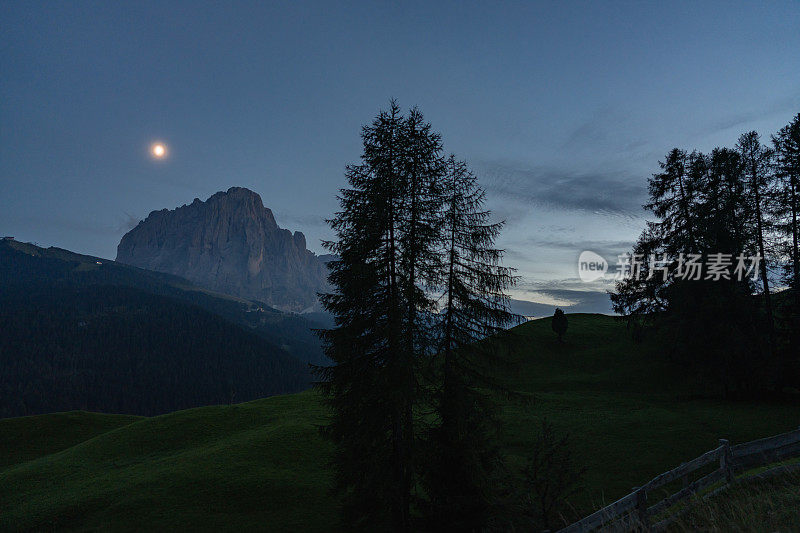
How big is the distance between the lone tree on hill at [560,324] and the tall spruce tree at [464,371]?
4377 cm

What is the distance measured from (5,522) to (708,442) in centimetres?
3959

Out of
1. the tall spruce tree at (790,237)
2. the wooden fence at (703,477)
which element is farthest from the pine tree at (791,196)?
the wooden fence at (703,477)

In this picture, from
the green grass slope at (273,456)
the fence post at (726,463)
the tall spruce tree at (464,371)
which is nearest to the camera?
the fence post at (726,463)

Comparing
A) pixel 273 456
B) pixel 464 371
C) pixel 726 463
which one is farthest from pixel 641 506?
pixel 273 456

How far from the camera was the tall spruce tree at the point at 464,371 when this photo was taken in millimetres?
15086

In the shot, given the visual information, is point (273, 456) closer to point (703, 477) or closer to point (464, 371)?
point (464, 371)

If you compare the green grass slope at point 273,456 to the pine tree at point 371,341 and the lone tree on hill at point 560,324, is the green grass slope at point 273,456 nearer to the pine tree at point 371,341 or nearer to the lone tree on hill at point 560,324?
Answer: the pine tree at point 371,341

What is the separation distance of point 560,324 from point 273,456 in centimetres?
4373

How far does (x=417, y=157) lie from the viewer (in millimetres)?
16203

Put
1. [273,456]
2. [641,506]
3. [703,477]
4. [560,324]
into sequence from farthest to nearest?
1. [560,324]
2. [273,456]
3. [703,477]
4. [641,506]

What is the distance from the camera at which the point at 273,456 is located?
27.4 metres

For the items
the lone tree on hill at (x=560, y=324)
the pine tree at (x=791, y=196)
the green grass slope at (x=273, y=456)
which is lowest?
the green grass slope at (x=273, y=456)

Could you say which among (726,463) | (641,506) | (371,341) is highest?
(371,341)

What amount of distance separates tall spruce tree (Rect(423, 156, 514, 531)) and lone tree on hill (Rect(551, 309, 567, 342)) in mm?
43767
